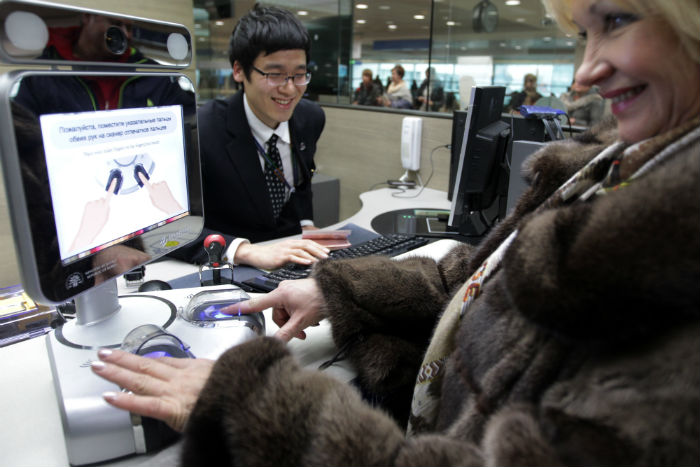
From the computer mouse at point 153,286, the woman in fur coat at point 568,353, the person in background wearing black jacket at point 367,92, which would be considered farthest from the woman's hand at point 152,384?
the person in background wearing black jacket at point 367,92

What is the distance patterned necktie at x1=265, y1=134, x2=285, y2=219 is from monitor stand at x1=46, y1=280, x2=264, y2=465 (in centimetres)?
97

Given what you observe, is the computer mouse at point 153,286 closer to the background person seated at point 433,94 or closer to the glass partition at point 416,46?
the glass partition at point 416,46

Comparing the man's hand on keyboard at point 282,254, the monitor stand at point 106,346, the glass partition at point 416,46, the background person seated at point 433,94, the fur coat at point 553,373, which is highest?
the glass partition at point 416,46

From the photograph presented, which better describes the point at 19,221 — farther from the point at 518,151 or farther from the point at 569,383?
the point at 518,151

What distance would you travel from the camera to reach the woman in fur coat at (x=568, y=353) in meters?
0.39

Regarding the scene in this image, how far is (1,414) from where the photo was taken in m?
0.63

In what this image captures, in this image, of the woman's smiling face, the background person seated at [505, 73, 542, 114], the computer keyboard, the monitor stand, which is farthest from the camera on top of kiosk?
the background person seated at [505, 73, 542, 114]

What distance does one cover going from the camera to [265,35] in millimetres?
1596

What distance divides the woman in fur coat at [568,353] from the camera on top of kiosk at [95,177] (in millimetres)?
82

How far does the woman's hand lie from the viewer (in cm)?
55

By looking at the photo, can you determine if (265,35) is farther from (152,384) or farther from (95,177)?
(152,384)

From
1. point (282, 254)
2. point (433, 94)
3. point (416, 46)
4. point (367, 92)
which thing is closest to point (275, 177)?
point (282, 254)

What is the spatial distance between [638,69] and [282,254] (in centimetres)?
89

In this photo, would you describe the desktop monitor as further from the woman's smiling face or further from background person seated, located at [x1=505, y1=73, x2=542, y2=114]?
background person seated, located at [x1=505, y1=73, x2=542, y2=114]
